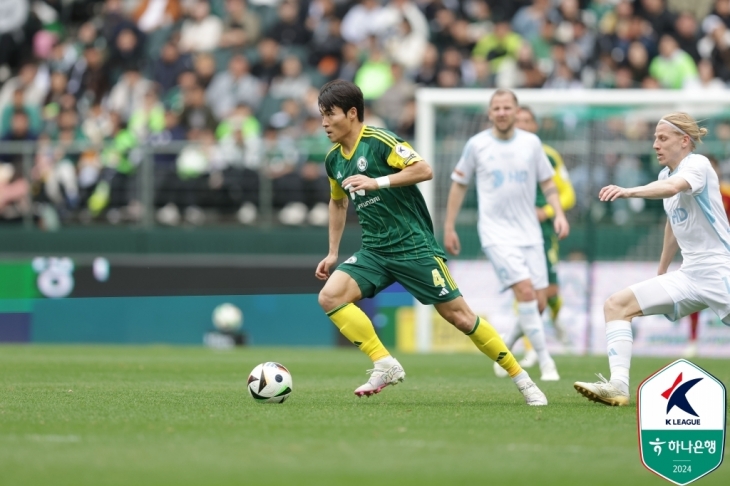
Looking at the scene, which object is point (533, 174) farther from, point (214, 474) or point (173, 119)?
point (173, 119)

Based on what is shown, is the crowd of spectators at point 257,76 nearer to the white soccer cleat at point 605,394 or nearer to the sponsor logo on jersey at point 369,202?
the sponsor logo on jersey at point 369,202

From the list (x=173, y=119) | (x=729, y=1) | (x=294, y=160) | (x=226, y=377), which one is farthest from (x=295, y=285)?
(x=729, y=1)

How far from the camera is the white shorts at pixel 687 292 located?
862cm

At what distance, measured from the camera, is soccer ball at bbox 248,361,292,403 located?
8914 millimetres

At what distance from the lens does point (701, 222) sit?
863cm

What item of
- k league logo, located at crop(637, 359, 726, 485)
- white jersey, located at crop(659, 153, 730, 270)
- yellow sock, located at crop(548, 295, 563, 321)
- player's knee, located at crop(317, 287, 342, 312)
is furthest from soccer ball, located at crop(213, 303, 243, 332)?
k league logo, located at crop(637, 359, 726, 485)

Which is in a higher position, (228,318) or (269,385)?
(269,385)

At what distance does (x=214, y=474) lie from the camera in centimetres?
573

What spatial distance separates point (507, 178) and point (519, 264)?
0.88 m

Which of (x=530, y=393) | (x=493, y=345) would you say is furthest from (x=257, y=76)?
(x=530, y=393)

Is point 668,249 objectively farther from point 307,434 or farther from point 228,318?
point 228,318

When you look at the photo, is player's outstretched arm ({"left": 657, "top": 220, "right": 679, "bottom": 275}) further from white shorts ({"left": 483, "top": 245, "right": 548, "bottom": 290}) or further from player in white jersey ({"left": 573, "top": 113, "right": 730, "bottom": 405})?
→ white shorts ({"left": 483, "top": 245, "right": 548, "bottom": 290})

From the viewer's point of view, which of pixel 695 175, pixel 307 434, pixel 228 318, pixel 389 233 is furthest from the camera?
pixel 228 318

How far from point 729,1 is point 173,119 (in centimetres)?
995
